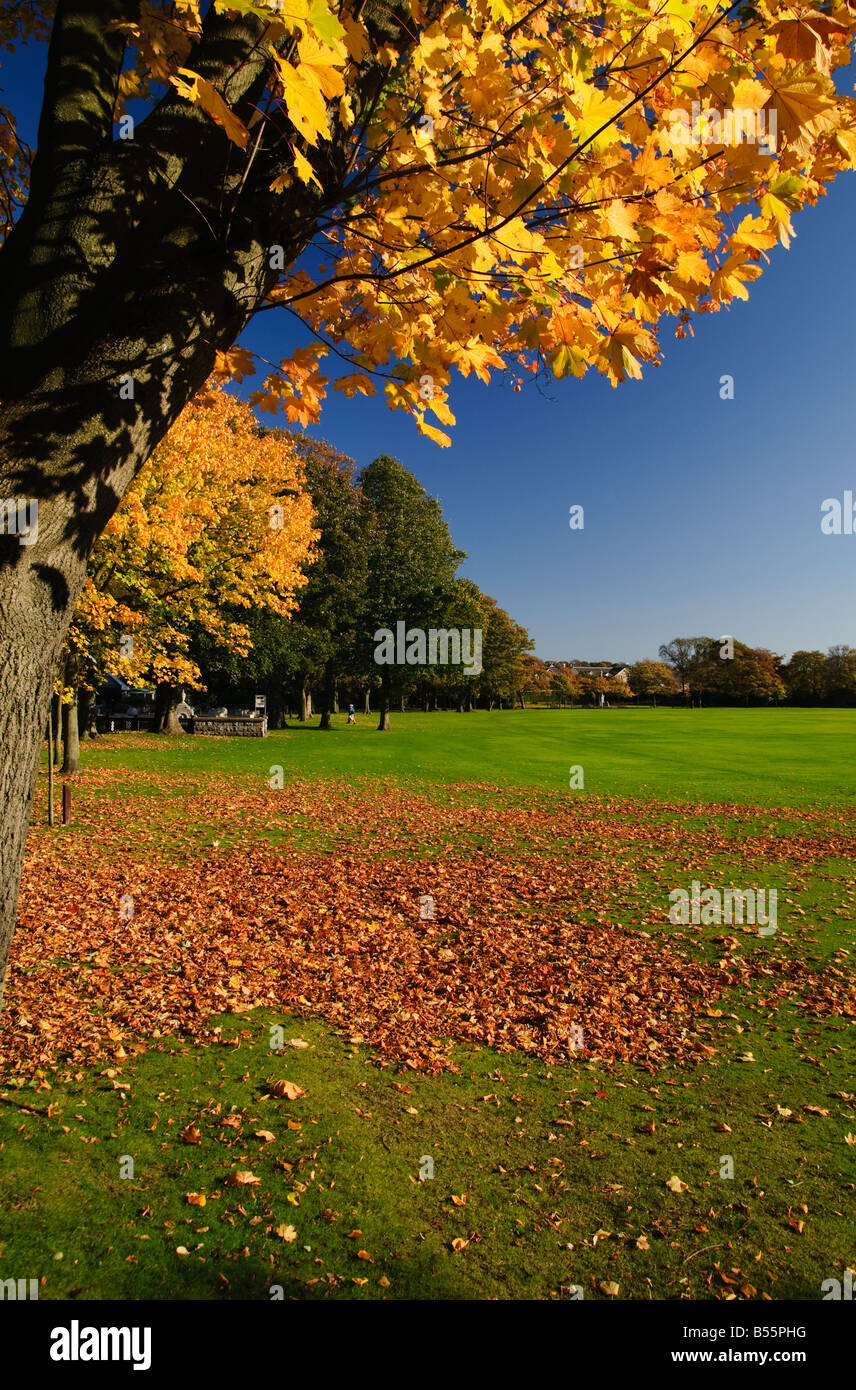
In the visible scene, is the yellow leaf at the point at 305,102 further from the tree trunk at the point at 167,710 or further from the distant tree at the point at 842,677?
the distant tree at the point at 842,677

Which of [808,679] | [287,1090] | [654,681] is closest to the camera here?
[287,1090]

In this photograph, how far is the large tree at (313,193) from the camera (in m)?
2.22

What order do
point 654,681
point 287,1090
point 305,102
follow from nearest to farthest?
point 305,102, point 287,1090, point 654,681

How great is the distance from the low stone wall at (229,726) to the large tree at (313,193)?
103 ft

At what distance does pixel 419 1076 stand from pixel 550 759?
2409cm

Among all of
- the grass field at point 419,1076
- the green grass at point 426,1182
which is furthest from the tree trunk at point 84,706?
the green grass at point 426,1182

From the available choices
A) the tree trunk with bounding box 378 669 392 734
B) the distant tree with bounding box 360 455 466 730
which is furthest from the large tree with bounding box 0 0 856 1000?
the tree trunk with bounding box 378 669 392 734

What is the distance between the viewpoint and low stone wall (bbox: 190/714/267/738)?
→ 33.3m

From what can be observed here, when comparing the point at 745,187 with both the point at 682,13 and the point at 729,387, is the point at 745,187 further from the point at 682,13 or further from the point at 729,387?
the point at 729,387

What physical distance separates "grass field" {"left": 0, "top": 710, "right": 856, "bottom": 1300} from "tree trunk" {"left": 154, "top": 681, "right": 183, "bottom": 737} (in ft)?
72.5

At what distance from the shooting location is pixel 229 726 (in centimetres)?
3362

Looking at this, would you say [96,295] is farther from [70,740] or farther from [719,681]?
[719,681]

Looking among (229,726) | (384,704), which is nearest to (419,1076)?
(229,726)

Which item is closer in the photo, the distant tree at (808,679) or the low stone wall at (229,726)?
the low stone wall at (229,726)
